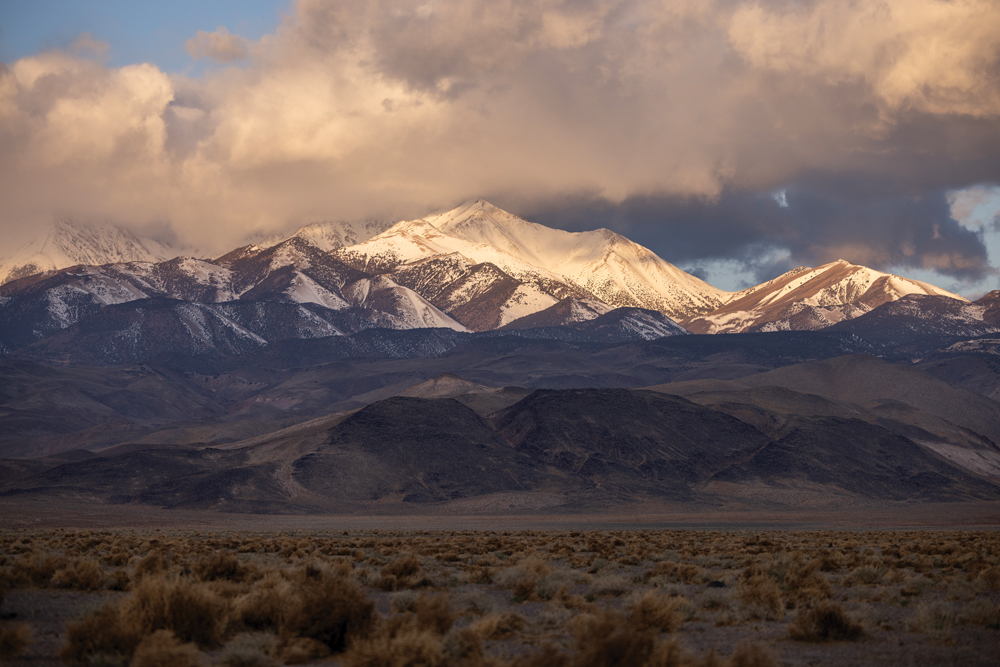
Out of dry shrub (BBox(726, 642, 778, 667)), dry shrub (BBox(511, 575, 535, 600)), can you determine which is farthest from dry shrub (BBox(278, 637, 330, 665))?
dry shrub (BBox(511, 575, 535, 600))

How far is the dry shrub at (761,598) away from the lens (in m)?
20.8

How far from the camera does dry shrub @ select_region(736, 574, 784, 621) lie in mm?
20781

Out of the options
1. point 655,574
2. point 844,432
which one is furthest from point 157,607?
point 844,432

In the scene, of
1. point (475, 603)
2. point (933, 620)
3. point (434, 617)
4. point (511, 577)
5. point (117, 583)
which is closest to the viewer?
point (434, 617)

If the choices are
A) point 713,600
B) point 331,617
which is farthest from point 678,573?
point 331,617

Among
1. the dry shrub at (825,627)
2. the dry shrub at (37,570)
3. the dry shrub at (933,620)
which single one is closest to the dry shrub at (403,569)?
the dry shrub at (37,570)

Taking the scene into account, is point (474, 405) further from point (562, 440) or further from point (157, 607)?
point (157, 607)

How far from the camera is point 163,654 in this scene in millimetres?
12820

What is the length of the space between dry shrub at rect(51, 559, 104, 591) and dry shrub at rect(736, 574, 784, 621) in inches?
624

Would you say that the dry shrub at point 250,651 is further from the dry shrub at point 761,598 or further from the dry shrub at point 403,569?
the dry shrub at point 761,598

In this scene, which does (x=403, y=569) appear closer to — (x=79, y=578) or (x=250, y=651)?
(x=79, y=578)

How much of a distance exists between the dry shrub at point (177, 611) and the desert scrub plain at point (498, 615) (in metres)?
0.03

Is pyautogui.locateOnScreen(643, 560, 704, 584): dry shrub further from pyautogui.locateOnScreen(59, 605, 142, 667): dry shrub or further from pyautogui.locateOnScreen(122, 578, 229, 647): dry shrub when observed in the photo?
pyautogui.locateOnScreen(59, 605, 142, 667): dry shrub

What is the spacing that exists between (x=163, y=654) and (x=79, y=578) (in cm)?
1204
